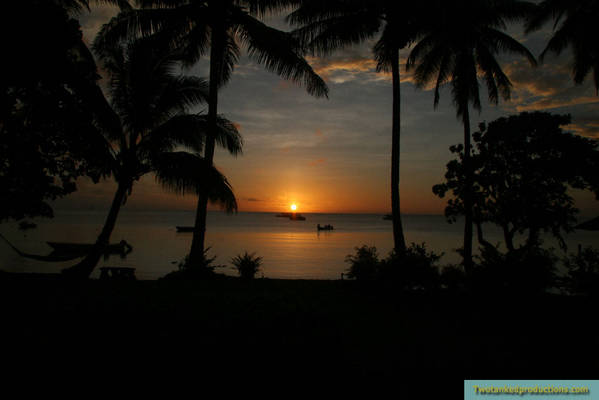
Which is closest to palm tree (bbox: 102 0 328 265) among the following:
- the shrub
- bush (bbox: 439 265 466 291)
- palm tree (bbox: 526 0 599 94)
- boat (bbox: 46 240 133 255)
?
the shrub

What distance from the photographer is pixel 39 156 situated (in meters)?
6.79

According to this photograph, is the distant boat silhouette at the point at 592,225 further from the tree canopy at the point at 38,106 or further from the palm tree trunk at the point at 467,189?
the tree canopy at the point at 38,106

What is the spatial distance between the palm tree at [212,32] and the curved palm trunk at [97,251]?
2716mm

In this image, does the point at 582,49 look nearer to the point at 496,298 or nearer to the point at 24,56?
the point at 496,298

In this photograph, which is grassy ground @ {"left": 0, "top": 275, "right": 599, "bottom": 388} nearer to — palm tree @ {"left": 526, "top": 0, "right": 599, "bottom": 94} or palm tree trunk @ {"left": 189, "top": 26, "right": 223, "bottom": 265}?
palm tree trunk @ {"left": 189, "top": 26, "right": 223, "bottom": 265}

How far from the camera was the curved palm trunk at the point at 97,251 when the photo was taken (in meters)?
10.3

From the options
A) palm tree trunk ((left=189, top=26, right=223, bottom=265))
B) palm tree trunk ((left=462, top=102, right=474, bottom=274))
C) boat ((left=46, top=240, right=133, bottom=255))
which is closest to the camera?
palm tree trunk ((left=189, top=26, right=223, bottom=265))

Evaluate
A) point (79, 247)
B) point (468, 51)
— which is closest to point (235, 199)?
point (468, 51)

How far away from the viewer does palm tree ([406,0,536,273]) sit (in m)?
13.7

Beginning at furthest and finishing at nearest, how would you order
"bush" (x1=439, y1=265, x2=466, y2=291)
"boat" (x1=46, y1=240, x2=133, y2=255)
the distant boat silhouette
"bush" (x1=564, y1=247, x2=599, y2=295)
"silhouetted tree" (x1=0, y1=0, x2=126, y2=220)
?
"boat" (x1=46, y1=240, x2=133, y2=255)
"bush" (x1=439, y1=265, x2=466, y2=291)
the distant boat silhouette
"bush" (x1=564, y1=247, x2=599, y2=295)
"silhouetted tree" (x1=0, y1=0, x2=126, y2=220)

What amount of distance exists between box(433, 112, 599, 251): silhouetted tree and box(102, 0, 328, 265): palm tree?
669 cm

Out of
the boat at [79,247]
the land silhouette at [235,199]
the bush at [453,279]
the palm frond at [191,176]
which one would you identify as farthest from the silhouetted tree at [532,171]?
the boat at [79,247]

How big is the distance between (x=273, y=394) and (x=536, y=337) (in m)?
5.15

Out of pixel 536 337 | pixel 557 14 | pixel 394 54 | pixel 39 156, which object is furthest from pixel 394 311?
pixel 557 14
